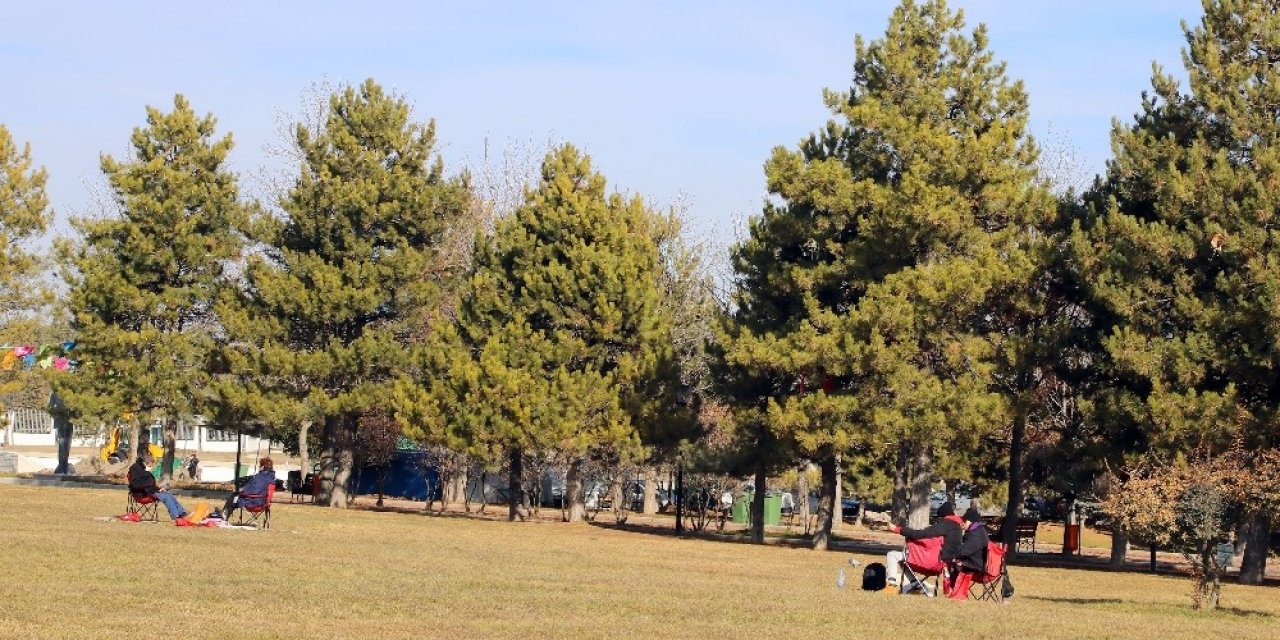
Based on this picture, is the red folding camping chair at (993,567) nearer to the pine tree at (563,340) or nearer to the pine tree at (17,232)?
the pine tree at (563,340)

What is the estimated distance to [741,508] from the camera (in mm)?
59031

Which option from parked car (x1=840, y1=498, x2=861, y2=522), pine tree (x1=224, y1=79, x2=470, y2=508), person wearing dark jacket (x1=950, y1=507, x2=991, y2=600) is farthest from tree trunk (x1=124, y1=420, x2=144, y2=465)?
person wearing dark jacket (x1=950, y1=507, x2=991, y2=600)

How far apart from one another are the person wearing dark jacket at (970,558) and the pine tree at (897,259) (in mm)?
15252

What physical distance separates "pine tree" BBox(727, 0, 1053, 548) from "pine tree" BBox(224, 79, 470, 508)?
12.6m

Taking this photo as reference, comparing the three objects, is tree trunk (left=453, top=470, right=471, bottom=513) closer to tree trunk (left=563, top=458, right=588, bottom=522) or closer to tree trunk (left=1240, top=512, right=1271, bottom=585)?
tree trunk (left=563, top=458, right=588, bottom=522)

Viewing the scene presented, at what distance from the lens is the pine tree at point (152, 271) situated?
173 feet

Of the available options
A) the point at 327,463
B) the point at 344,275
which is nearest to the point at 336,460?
the point at 327,463

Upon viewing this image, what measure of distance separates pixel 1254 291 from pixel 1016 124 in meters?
9.20

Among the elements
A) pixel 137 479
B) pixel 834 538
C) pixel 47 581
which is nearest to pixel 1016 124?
pixel 834 538

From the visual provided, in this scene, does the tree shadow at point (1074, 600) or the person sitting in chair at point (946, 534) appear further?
the tree shadow at point (1074, 600)

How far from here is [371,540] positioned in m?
29.2

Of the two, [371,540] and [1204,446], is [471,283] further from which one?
[1204,446]

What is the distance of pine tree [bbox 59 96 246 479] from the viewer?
52719mm

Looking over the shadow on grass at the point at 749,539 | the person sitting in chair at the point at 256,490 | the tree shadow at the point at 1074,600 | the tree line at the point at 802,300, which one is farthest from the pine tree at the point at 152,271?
the tree shadow at the point at 1074,600
